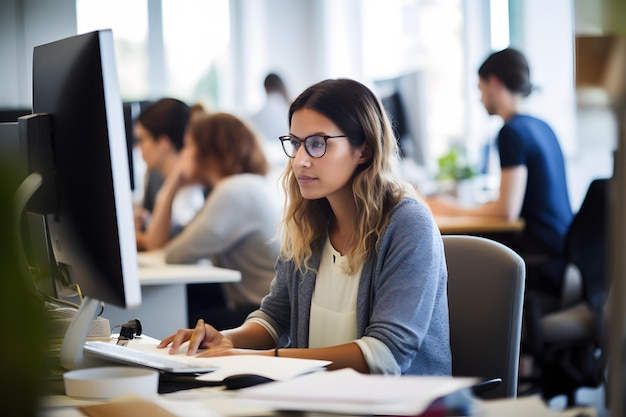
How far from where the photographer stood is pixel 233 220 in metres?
3.20

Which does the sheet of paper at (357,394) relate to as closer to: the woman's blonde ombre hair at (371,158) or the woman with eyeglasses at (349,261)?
the woman with eyeglasses at (349,261)

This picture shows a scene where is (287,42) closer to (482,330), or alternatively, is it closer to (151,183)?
(151,183)

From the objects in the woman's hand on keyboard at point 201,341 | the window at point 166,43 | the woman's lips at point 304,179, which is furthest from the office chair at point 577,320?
the window at point 166,43

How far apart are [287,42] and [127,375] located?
602cm

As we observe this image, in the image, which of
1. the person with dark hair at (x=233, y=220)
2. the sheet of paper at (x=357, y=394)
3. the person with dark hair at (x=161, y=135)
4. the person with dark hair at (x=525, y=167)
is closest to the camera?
the sheet of paper at (x=357, y=394)

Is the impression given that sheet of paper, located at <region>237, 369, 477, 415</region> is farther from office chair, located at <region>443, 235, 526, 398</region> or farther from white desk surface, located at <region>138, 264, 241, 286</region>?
white desk surface, located at <region>138, 264, 241, 286</region>

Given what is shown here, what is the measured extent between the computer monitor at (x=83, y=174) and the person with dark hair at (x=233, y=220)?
68.5 inches

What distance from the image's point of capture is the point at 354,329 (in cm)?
167

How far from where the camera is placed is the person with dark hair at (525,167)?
337 centimetres

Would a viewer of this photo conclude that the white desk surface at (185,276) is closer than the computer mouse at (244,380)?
No

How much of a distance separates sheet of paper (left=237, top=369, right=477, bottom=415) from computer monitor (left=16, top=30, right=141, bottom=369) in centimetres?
35

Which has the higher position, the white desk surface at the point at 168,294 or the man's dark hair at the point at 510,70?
the man's dark hair at the point at 510,70

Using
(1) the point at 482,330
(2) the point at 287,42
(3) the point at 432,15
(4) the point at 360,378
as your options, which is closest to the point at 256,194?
(1) the point at 482,330

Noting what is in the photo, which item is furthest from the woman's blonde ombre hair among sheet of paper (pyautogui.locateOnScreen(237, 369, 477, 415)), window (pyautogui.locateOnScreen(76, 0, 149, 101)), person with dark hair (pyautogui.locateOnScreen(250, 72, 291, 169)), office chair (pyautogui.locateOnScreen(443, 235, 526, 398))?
window (pyautogui.locateOnScreen(76, 0, 149, 101))
